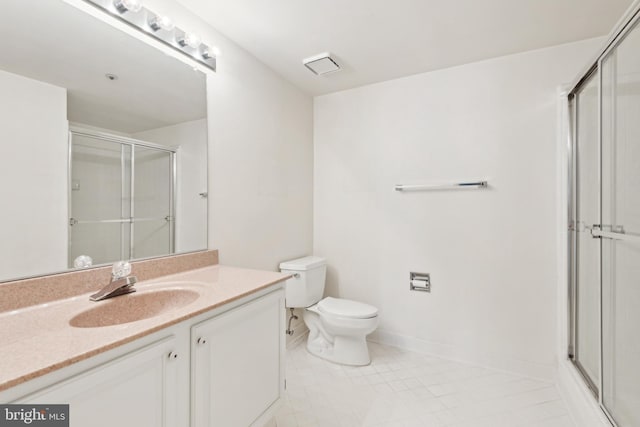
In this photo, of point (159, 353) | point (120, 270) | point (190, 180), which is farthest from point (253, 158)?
point (159, 353)

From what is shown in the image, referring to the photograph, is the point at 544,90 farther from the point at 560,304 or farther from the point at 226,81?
the point at 226,81

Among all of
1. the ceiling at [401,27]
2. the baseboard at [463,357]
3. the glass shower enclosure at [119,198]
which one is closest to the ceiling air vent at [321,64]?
the ceiling at [401,27]

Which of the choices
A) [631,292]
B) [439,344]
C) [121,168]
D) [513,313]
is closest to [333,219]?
[439,344]

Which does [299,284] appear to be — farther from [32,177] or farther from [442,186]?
[32,177]

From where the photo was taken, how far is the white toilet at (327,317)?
2.07 m

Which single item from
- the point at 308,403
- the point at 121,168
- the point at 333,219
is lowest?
the point at 308,403

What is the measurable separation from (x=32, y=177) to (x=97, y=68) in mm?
560

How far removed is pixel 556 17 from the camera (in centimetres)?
167

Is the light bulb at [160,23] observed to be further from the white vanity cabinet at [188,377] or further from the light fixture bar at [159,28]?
the white vanity cabinet at [188,377]

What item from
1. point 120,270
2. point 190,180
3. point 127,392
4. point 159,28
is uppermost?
point 159,28

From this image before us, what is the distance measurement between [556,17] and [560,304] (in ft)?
5.84

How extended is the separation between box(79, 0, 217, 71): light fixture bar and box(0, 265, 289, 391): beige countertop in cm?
122

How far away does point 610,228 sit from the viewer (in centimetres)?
138

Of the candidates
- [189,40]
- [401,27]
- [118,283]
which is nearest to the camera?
[118,283]
